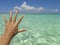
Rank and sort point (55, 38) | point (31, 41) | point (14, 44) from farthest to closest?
point (55, 38) → point (31, 41) → point (14, 44)

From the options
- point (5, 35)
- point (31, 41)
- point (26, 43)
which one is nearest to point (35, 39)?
point (31, 41)

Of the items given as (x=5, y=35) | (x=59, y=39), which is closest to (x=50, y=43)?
(x=59, y=39)

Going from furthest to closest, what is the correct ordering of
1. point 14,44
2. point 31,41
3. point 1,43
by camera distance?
point 31,41 → point 14,44 → point 1,43

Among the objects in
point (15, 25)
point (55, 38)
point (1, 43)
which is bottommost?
point (55, 38)

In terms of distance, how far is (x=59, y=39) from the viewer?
25.0 ft

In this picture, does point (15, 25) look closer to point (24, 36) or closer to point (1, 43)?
point (1, 43)

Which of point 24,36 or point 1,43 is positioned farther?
point 24,36

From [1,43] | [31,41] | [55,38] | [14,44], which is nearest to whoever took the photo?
[1,43]

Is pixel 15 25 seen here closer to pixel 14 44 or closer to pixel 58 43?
pixel 14 44

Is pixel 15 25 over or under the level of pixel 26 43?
over

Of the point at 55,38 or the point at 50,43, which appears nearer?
the point at 50,43

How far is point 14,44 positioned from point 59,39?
70.1 inches

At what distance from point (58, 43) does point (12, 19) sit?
535 cm

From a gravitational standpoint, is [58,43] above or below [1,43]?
below
